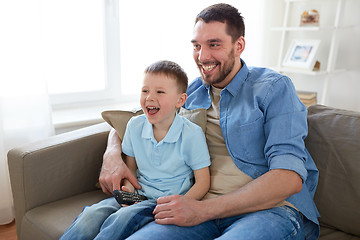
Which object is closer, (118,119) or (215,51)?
(215,51)

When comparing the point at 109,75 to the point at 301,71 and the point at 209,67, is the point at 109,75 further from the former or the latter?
the point at 301,71

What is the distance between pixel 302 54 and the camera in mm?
2676

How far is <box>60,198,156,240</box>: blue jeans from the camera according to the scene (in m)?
1.14

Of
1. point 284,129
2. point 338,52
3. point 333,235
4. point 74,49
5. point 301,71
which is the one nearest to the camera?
point 284,129

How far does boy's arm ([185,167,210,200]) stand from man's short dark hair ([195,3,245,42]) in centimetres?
55

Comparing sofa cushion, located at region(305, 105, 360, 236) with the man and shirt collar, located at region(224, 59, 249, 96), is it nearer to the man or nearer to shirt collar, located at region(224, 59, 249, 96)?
the man

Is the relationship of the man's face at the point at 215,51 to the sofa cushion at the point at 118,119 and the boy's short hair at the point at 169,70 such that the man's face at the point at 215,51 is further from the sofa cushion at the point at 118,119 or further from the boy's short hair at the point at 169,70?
the sofa cushion at the point at 118,119

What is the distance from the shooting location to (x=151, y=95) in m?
1.26

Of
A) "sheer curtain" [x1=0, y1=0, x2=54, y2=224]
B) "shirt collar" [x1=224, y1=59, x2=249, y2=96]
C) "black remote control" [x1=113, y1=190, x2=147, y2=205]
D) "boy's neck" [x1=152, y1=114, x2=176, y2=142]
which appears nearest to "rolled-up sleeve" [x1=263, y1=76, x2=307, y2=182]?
"shirt collar" [x1=224, y1=59, x2=249, y2=96]

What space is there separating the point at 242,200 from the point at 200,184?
0.56 ft

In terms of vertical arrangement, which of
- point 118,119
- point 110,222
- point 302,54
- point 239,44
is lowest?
point 110,222

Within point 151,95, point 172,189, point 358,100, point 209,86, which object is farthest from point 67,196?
point 358,100

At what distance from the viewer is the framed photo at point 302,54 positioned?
2607 millimetres

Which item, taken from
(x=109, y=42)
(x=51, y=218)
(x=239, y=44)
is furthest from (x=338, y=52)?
(x=51, y=218)
